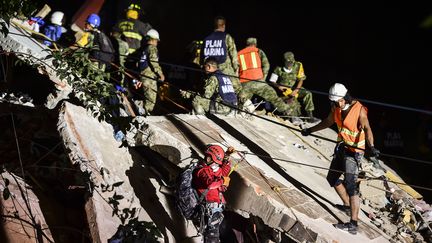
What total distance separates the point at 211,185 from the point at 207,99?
2.38 metres

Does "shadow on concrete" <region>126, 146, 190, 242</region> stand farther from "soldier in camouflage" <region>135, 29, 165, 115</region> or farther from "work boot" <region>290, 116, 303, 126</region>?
"work boot" <region>290, 116, 303, 126</region>

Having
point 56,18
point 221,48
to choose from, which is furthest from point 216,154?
point 56,18

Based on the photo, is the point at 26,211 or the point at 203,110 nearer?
the point at 26,211

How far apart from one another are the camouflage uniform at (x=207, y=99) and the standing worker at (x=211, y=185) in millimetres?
2170

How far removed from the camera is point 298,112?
29.2ft

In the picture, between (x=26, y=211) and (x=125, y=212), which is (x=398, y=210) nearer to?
(x=125, y=212)

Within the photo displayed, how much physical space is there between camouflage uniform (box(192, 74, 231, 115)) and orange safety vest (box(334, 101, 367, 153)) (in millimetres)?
2218

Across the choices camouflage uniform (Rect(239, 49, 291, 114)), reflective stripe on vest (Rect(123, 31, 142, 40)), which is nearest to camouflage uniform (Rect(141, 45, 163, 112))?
reflective stripe on vest (Rect(123, 31, 142, 40))

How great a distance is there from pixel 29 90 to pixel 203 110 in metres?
3.28

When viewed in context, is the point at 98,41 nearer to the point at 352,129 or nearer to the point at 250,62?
the point at 250,62

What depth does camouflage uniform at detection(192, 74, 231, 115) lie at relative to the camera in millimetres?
6805

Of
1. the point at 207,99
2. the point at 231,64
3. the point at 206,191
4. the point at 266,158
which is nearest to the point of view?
the point at 206,191

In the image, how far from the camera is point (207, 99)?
6543 mm

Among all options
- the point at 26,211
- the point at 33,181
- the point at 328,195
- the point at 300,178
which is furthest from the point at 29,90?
the point at 328,195
